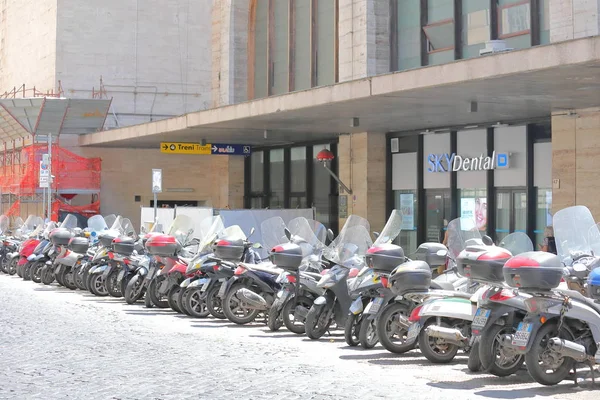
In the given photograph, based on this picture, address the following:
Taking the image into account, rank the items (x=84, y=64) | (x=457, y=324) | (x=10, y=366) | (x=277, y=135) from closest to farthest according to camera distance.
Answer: (x=10, y=366), (x=457, y=324), (x=277, y=135), (x=84, y=64)

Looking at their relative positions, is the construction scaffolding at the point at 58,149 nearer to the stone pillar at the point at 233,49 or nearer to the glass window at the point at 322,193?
the stone pillar at the point at 233,49

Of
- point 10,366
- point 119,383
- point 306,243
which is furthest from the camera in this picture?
point 306,243

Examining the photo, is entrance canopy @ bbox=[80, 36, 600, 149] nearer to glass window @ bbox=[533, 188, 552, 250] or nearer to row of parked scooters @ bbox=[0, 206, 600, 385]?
glass window @ bbox=[533, 188, 552, 250]

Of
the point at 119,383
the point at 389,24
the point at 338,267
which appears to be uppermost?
the point at 389,24

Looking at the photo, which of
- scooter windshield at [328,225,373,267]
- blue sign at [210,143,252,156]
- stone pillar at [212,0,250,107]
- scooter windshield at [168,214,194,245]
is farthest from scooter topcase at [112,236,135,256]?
stone pillar at [212,0,250,107]

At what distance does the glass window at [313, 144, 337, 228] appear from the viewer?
105 feet

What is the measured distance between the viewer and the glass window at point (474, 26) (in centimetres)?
2417

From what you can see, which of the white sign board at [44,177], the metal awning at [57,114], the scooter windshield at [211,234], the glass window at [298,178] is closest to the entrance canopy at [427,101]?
the glass window at [298,178]

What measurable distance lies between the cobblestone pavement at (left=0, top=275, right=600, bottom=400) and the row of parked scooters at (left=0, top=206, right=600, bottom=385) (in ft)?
0.92

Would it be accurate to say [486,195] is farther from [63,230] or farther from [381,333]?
[381,333]

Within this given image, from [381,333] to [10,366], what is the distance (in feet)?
13.2

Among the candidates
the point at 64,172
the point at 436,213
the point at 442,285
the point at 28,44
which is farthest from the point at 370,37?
the point at 28,44

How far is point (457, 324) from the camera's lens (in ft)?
37.0

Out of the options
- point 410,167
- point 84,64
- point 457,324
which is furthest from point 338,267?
point 84,64
